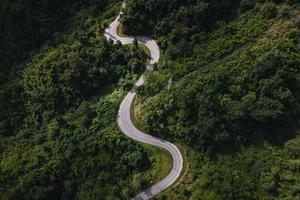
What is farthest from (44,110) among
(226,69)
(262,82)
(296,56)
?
(296,56)

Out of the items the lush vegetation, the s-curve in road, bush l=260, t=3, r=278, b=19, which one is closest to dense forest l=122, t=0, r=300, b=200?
bush l=260, t=3, r=278, b=19

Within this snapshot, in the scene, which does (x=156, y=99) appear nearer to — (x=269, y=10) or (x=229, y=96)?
(x=229, y=96)

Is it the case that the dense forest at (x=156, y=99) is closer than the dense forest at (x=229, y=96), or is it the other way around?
the dense forest at (x=229, y=96)

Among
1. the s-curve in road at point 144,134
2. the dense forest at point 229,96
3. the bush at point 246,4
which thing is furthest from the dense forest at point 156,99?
the s-curve in road at point 144,134

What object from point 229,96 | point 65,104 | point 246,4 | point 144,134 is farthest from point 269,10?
point 65,104

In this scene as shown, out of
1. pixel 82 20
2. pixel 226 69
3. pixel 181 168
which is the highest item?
pixel 82 20

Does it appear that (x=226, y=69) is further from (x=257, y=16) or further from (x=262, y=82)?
(x=257, y=16)

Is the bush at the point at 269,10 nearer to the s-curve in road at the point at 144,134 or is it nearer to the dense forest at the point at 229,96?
the dense forest at the point at 229,96
